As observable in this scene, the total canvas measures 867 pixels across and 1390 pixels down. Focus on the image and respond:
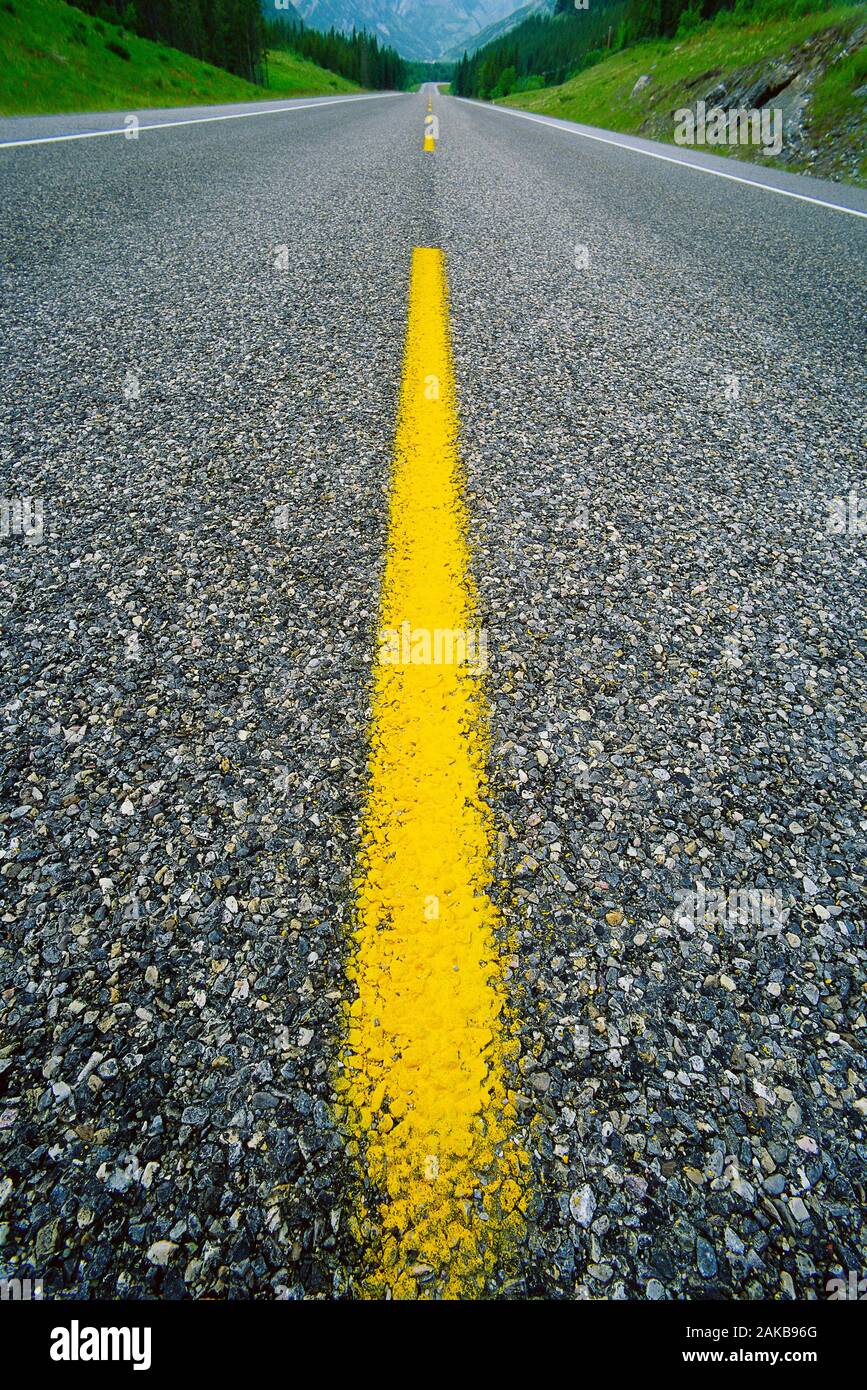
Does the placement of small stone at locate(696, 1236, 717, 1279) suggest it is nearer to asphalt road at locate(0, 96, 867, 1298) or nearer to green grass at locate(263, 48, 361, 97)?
asphalt road at locate(0, 96, 867, 1298)

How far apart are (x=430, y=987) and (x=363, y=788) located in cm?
36

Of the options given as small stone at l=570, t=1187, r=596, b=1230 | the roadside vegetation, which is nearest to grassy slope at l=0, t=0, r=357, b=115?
the roadside vegetation

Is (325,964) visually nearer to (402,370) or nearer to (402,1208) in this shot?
(402,1208)

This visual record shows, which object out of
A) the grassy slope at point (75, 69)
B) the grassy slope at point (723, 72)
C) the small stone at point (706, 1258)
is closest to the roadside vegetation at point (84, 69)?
the grassy slope at point (75, 69)

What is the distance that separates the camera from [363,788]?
46.1 inches

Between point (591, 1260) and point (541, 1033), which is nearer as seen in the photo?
point (591, 1260)

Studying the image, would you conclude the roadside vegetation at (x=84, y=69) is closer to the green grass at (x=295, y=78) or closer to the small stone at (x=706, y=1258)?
the small stone at (x=706, y=1258)

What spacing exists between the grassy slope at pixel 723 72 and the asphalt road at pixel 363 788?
9375 mm

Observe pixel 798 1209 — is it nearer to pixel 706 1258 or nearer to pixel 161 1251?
pixel 706 1258

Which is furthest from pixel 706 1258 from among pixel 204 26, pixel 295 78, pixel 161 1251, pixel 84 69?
pixel 295 78

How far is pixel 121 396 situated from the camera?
2.27m

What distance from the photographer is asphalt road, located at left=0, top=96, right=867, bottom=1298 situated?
783mm
